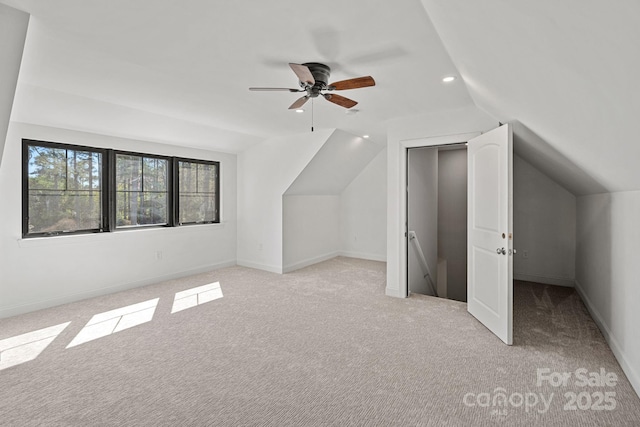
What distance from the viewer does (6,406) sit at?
77.9 inches

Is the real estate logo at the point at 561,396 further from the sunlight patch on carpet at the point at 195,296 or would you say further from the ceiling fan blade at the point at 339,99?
the sunlight patch on carpet at the point at 195,296

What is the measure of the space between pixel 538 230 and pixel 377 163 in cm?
312

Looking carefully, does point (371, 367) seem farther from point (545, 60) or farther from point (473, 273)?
point (545, 60)

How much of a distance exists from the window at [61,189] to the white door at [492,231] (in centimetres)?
487

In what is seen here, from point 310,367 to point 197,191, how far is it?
4.10 m

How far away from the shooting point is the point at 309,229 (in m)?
6.21

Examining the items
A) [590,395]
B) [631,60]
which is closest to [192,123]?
[631,60]

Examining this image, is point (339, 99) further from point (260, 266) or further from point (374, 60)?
point (260, 266)

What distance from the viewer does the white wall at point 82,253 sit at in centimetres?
348

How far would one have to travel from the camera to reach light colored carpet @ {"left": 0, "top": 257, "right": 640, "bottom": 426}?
1917mm

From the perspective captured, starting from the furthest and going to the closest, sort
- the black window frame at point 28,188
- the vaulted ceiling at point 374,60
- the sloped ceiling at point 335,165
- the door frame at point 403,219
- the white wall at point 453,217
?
1. the white wall at point 453,217
2. the sloped ceiling at point 335,165
3. the door frame at point 403,219
4. the black window frame at point 28,188
5. the vaulted ceiling at point 374,60

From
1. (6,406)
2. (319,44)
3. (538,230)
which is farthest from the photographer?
(538,230)

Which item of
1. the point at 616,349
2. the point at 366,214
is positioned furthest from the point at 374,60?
the point at 366,214

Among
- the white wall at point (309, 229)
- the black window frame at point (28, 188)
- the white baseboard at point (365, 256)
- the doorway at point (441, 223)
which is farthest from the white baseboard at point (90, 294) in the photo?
the doorway at point (441, 223)
